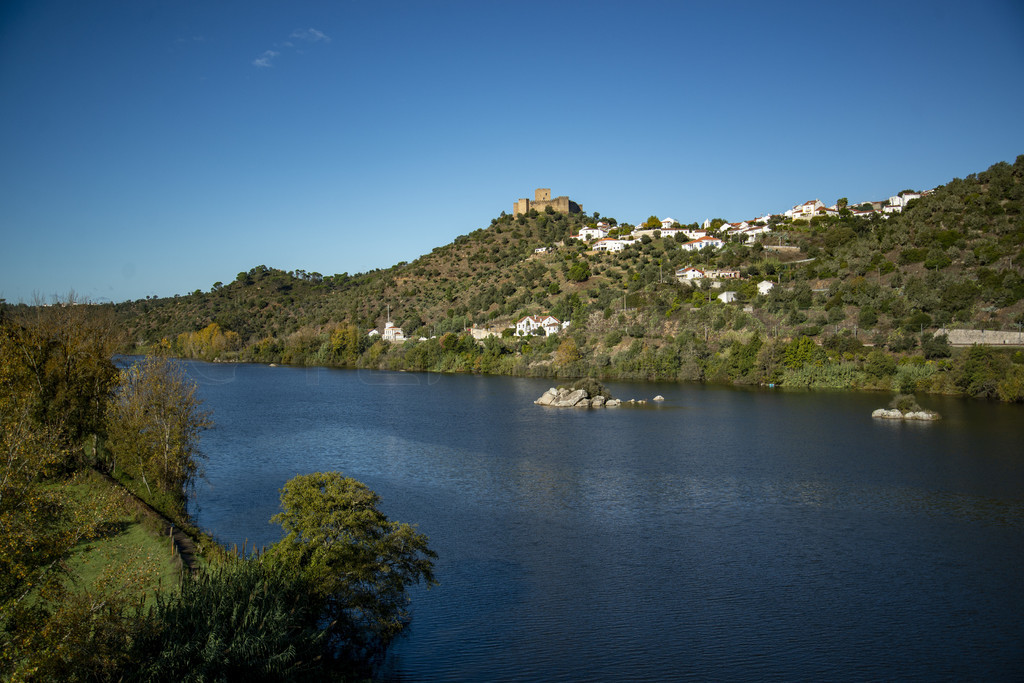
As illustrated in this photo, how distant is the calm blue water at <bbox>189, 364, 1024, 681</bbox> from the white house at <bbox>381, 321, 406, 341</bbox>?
50185 mm

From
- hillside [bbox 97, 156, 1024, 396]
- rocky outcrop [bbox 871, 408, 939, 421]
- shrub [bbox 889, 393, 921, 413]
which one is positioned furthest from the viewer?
hillside [bbox 97, 156, 1024, 396]

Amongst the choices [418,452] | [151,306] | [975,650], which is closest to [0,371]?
[418,452]

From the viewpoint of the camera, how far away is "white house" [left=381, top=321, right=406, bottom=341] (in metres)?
93.0

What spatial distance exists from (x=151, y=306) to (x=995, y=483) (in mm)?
161335

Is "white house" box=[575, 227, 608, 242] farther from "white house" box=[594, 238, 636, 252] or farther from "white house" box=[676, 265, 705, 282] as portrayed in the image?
"white house" box=[676, 265, 705, 282]

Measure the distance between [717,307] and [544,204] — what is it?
73.6 metres

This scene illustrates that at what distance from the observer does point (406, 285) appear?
114m

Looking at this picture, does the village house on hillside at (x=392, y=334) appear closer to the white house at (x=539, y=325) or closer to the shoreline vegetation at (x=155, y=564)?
the white house at (x=539, y=325)

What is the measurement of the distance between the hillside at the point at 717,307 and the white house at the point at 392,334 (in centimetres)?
108

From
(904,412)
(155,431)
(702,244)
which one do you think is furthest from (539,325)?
(155,431)

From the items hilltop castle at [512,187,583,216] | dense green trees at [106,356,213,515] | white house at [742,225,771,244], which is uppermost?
hilltop castle at [512,187,583,216]

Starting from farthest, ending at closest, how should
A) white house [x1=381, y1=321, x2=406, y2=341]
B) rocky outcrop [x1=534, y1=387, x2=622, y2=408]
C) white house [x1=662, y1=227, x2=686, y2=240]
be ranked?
white house [x1=662, y1=227, x2=686, y2=240] → white house [x1=381, y1=321, x2=406, y2=341] → rocky outcrop [x1=534, y1=387, x2=622, y2=408]

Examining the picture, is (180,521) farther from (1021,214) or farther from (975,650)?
(1021,214)

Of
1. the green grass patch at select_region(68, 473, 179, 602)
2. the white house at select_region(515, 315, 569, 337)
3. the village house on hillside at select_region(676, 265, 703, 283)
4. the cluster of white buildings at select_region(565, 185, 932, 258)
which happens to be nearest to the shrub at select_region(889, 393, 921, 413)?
the white house at select_region(515, 315, 569, 337)
